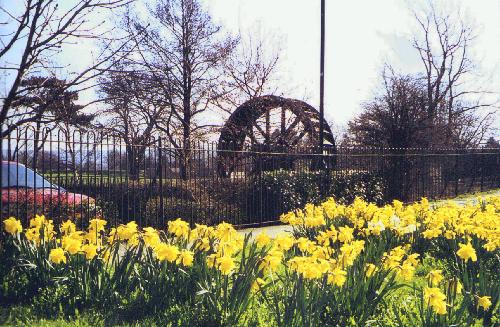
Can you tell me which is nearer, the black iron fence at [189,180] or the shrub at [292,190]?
the black iron fence at [189,180]

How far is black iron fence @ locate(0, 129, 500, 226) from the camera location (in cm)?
795

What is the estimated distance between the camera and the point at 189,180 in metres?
10.4

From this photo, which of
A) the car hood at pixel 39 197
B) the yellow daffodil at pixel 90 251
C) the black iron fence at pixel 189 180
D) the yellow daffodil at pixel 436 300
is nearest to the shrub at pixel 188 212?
the black iron fence at pixel 189 180

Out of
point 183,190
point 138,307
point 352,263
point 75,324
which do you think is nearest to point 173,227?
point 138,307

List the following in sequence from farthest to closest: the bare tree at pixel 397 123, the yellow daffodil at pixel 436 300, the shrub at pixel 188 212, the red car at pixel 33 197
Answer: the bare tree at pixel 397 123, the shrub at pixel 188 212, the red car at pixel 33 197, the yellow daffodil at pixel 436 300

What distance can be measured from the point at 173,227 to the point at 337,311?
1.66 metres

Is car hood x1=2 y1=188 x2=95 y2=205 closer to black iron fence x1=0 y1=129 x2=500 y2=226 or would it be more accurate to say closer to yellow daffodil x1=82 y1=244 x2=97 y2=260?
black iron fence x1=0 y1=129 x2=500 y2=226

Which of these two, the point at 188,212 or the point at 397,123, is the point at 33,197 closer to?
the point at 188,212

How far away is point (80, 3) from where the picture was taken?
6.94 meters

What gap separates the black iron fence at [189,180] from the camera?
7.95 metres

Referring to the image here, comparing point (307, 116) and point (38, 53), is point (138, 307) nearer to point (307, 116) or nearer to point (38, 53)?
point (38, 53)

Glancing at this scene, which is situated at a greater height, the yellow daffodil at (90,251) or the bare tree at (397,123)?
the bare tree at (397,123)

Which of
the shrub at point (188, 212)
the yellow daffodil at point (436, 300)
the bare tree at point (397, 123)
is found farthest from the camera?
the bare tree at point (397, 123)

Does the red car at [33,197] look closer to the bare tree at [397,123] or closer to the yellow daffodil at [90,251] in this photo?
the yellow daffodil at [90,251]
